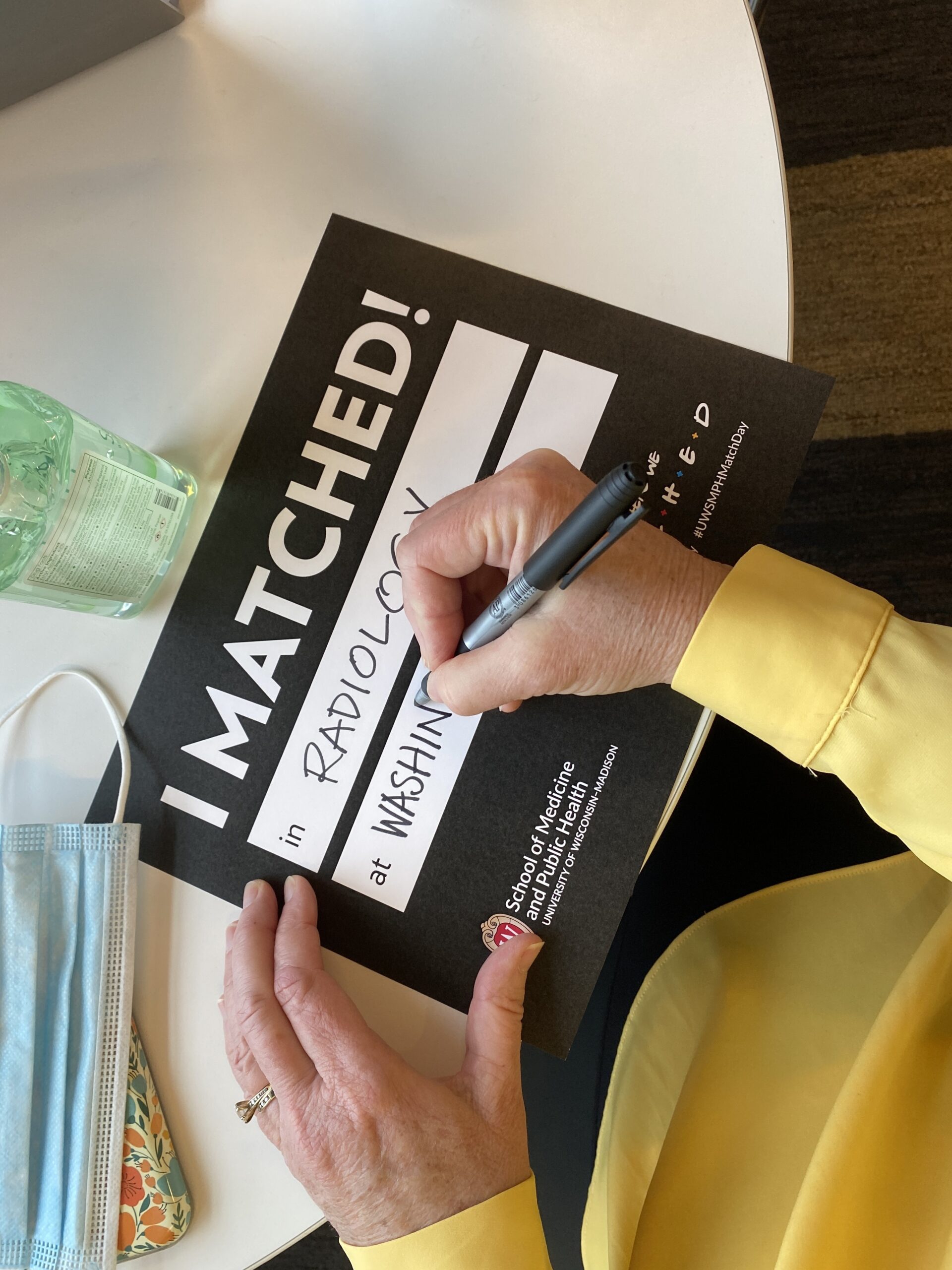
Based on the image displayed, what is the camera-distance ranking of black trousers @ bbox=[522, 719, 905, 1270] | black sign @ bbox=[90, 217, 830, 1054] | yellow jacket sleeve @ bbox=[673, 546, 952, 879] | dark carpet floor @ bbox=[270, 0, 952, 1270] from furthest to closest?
1. dark carpet floor @ bbox=[270, 0, 952, 1270]
2. black trousers @ bbox=[522, 719, 905, 1270]
3. black sign @ bbox=[90, 217, 830, 1054]
4. yellow jacket sleeve @ bbox=[673, 546, 952, 879]

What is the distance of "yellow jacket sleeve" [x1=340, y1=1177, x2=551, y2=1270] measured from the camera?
60 cm

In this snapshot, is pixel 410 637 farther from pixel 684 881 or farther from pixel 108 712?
pixel 684 881

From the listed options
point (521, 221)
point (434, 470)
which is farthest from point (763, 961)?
point (521, 221)

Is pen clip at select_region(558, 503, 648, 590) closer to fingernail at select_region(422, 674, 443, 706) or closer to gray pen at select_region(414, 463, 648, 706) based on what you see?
gray pen at select_region(414, 463, 648, 706)

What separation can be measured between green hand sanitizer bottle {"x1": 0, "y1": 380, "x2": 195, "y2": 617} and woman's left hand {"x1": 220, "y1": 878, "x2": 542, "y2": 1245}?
0.27 m

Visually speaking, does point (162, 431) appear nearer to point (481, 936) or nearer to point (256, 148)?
point (256, 148)

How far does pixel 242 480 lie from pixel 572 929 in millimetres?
440

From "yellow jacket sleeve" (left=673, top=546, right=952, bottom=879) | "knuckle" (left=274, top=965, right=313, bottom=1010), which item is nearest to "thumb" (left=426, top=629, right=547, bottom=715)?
"yellow jacket sleeve" (left=673, top=546, right=952, bottom=879)

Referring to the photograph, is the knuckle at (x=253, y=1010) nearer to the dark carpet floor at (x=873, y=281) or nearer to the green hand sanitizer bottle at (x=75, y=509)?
the green hand sanitizer bottle at (x=75, y=509)

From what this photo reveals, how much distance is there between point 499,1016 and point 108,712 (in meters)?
0.38

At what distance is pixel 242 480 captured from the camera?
2.23 feet

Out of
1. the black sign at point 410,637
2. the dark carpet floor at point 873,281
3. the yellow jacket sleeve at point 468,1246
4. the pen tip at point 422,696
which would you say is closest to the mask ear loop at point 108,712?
the black sign at point 410,637

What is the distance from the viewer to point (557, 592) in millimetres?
577

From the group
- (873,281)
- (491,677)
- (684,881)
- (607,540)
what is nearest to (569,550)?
(607,540)
